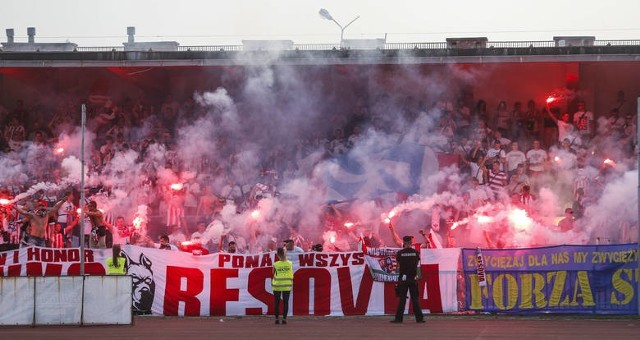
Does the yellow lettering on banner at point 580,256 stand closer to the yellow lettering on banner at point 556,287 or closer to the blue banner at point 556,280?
the blue banner at point 556,280

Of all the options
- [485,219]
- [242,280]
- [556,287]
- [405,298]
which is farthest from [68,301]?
[485,219]

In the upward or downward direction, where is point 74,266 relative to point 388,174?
downward

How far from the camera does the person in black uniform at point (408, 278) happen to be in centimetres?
1568

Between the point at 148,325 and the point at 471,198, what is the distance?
878 cm

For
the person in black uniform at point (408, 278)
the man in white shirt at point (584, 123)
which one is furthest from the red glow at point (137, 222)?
the man in white shirt at point (584, 123)

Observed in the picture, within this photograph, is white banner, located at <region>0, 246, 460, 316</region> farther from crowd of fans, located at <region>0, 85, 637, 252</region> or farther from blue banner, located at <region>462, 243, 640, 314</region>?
crowd of fans, located at <region>0, 85, 637, 252</region>

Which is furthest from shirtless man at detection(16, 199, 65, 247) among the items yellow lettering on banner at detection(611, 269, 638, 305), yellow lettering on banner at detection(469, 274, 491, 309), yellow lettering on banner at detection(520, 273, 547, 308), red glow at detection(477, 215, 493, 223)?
yellow lettering on banner at detection(611, 269, 638, 305)

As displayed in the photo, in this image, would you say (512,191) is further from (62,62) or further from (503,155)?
(62,62)

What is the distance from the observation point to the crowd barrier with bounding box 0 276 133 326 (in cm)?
1534

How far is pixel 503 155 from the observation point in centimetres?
2258

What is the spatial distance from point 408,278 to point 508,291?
2015 mm

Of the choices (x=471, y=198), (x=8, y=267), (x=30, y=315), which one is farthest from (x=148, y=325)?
(x=471, y=198)

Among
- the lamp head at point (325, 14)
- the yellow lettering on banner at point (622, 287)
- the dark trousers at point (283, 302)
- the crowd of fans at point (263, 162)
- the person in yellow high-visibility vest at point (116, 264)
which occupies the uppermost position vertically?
the lamp head at point (325, 14)

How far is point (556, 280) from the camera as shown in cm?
1658
